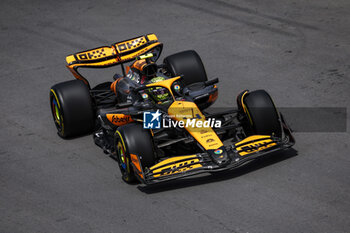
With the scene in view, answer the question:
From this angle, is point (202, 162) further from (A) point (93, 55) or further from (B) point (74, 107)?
(A) point (93, 55)

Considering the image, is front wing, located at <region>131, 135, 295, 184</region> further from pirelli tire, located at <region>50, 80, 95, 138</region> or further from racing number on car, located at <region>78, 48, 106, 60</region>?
racing number on car, located at <region>78, 48, 106, 60</region>

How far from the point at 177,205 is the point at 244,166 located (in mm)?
1438

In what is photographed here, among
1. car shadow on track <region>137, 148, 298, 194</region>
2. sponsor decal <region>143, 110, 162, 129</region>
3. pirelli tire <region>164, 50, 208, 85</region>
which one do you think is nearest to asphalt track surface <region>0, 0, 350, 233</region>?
car shadow on track <region>137, 148, 298, 194</region>

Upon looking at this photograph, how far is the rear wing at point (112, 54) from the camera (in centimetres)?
1158

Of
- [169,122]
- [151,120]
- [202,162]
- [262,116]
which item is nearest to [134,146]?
[151,120]

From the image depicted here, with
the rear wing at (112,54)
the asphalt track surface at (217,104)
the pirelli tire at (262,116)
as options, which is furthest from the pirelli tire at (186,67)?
the pirelli tire at (262,116)

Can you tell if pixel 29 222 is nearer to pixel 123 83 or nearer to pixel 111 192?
pixel 111 192

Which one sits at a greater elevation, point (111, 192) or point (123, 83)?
point (123, 83)

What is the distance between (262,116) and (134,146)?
214 cm

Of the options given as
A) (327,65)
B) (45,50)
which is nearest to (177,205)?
(327,65)

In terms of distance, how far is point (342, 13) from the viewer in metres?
16.8

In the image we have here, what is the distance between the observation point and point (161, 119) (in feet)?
32.1

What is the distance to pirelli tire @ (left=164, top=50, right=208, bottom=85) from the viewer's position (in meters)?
11.9

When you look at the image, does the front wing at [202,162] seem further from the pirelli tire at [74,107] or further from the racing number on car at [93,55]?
the racing number on car at [93,55]
